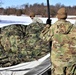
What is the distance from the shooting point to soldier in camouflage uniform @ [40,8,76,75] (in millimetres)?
6430

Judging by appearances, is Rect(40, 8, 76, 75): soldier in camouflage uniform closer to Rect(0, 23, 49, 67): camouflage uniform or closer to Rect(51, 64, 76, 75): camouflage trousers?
Rect(51, 64, 76, 75): camouflage trousers

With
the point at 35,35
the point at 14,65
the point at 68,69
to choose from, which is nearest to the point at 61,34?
the point at 68,69

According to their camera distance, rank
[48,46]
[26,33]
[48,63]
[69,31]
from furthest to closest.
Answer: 1. [26,33]
2. [48,46]
3. [48,63]
4. [69,31]

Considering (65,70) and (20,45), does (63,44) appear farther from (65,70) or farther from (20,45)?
(20,45)

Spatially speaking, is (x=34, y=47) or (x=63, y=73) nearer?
(x=63, y=73)

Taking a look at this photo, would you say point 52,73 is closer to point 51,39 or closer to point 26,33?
point 51,39

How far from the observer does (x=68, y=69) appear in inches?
257

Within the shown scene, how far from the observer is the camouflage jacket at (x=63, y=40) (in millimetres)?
6426

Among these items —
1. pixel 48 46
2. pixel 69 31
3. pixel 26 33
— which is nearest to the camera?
pixel 69 31

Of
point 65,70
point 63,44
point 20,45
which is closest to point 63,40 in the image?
point 63,44

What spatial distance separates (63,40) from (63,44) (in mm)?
61

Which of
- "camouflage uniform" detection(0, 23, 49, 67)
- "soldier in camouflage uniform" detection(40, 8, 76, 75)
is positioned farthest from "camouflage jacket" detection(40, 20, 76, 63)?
"camouflage uniform" detection(0, 23, 49, 67)

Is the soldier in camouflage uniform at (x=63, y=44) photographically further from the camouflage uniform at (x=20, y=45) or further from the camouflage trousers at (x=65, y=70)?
the camouflage uniform at (x=20, y=45)

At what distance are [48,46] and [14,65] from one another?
845 mm
